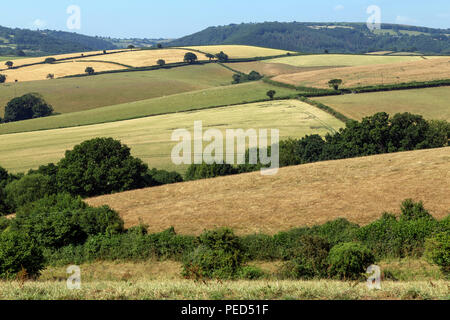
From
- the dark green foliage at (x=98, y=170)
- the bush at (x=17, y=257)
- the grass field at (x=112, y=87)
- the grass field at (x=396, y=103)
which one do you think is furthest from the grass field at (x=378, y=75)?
the bush at (x=17, y=257)

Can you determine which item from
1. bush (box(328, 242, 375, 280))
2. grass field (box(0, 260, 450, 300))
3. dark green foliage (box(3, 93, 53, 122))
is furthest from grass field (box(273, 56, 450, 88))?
grass field (box(0, 260, 450, 300))

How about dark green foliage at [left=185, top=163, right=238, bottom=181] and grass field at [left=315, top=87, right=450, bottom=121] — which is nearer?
dark green foliage at [left=185, top=163, right=238, bottom=181]

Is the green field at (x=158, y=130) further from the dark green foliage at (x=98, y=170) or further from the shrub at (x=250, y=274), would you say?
the shrub at (x=250, y=274)

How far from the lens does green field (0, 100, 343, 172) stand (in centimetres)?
7031

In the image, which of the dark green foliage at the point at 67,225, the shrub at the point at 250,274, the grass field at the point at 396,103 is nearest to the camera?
the shrub at the point at 250,274

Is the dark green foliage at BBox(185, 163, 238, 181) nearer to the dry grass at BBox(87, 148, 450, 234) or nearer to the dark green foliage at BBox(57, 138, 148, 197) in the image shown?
the dark green foliage at BBox(57, 138, 148, 197)

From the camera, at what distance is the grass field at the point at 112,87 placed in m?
131

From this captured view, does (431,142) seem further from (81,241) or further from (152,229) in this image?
(81,241)

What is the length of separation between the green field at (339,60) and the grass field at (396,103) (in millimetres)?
76211

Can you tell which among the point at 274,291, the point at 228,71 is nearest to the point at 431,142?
the point at 274,291

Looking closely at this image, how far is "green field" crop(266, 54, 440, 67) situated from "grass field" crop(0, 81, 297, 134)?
60360 millimetres

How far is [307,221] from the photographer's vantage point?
31062 millimetres

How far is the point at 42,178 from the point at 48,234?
21.0 metres

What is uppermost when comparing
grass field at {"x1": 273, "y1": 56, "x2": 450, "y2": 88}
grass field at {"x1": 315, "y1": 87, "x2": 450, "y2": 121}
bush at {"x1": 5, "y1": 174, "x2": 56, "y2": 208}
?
grass field at {"x1": 273, "y1": 56, "x2": 450, "y2": 88}
